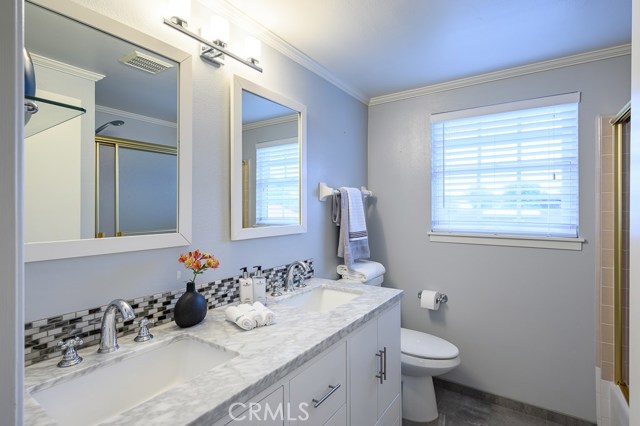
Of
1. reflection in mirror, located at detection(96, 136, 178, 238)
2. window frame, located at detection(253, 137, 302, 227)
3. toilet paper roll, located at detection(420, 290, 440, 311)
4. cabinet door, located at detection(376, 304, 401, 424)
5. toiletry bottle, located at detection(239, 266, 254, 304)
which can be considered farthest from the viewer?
toilet paper roll, located at detection(420, 290, 440, 311)

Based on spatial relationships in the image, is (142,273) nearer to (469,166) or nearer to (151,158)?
(151,158)

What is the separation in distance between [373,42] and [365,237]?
1314 millimetres

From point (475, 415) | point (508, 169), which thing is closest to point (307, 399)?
point (475, 415)

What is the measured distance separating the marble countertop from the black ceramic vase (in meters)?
0.03

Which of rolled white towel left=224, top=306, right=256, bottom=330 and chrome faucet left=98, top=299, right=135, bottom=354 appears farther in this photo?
rolled white towel left=224, top=306, right=256, bottom=330

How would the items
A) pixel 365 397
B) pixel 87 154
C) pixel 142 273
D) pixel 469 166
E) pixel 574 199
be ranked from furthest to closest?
pixel 469 166
pixel 574 199
pixel 365 397
pixel 142 273
pixel 87 154

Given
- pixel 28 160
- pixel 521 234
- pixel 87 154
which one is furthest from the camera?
pixel 521 234

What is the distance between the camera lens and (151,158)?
125 cm

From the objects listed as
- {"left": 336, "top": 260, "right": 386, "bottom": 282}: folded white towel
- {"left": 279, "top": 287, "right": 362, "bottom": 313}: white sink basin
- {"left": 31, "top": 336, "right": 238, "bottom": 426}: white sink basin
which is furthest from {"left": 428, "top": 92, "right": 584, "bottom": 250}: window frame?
{"left": 31, "top": 336, "right": 238, "bottom": 426}: white sink basin

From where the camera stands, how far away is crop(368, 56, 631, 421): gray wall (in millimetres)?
1980

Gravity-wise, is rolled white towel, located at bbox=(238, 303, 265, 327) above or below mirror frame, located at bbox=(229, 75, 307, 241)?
below

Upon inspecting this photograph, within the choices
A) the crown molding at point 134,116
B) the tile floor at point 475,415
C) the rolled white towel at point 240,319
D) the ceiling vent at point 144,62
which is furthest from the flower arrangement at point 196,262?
the tile floor at point 475,415

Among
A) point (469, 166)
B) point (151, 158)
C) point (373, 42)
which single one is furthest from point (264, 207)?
point (469, 166)

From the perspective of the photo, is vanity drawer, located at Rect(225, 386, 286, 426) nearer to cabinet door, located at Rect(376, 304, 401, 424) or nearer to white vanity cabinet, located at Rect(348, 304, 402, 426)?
white vanity cabinet, located at Rect(348, 304, 402, 426)
